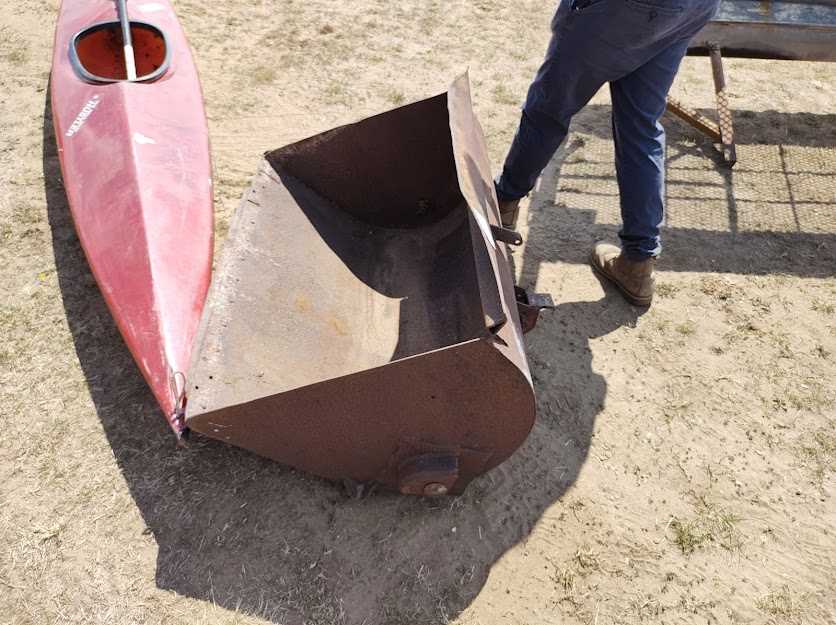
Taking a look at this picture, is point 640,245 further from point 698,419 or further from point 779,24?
point 779,24

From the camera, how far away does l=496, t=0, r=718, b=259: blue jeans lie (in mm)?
2514

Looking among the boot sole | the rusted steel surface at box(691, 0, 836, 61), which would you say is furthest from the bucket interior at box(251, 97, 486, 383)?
the rusted steel surface at box(691, 0, 836, 61)

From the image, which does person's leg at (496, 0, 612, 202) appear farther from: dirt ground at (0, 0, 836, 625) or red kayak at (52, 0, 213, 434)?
red kayak at (52, 0, 213, 434)

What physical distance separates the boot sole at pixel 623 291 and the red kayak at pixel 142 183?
2008mm

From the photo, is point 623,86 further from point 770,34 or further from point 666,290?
point 770,34

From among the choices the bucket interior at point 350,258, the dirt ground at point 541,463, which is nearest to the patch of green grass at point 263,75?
the dirt ground at point 541,463

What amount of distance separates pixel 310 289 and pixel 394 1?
384 cm

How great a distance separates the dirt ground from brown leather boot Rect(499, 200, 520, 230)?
0.22m

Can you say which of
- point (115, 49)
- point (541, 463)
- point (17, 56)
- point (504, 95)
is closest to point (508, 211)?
point (541, 463)

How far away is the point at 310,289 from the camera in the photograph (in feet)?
9.05

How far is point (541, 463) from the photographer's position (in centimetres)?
275

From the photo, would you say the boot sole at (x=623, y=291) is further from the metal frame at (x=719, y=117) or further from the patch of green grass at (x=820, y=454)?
the metal frame at (x=719, y=117)

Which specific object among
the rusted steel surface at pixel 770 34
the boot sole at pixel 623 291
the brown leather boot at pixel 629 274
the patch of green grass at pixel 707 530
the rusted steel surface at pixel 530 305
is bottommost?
the patch of green grass at pixel 707 530

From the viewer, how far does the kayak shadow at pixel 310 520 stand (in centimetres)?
234
